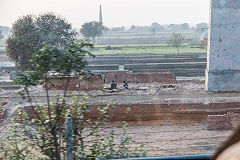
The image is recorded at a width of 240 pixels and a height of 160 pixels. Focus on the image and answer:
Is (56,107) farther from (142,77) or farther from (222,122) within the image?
(142,77)

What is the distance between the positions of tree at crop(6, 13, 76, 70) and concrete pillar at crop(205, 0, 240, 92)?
8.60 meters

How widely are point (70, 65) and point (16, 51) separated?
55.7ft

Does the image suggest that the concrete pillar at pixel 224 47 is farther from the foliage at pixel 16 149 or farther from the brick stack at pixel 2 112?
the foliage at pixel 16 149

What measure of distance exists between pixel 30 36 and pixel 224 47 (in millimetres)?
11943

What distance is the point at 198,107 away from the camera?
42.5 ft

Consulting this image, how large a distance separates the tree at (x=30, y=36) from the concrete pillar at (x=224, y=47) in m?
8.60

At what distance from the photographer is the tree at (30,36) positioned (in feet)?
63.3

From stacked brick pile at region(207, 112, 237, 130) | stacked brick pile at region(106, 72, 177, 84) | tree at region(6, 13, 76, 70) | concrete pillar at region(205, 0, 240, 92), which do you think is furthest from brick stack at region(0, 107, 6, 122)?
concrete pillar at region(205, 0, 240, 92)

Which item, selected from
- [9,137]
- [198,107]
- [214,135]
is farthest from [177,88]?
[9,137]

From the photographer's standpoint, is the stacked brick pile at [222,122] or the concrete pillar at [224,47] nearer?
the stacked brick pile at [222,122]

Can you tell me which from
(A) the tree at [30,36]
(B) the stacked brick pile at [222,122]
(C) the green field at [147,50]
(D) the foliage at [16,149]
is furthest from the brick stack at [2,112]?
(C) the green field at [147,50]

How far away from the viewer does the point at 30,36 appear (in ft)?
63.7

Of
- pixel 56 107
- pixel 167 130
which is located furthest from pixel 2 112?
pixel 56 107

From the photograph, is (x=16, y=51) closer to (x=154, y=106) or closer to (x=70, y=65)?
(x=154, y=106)
